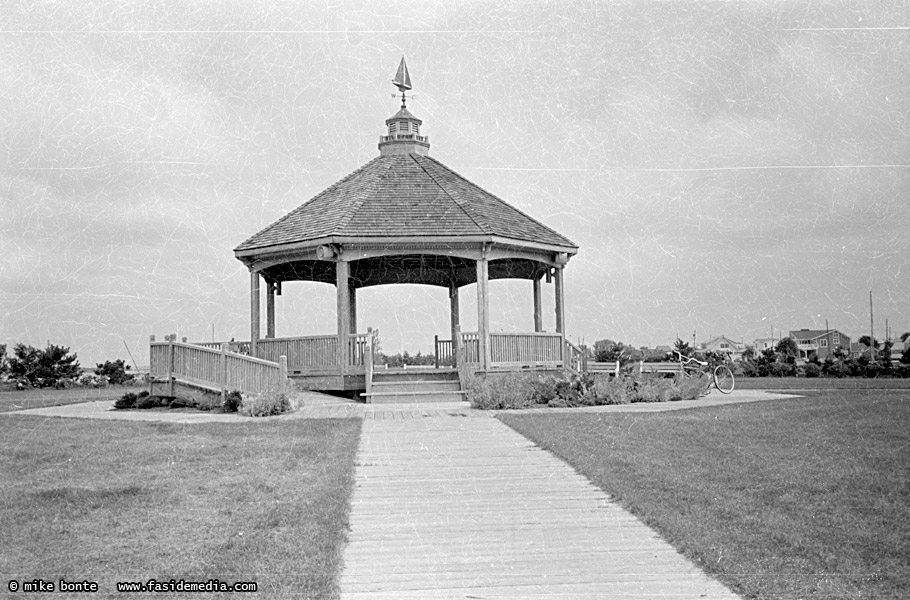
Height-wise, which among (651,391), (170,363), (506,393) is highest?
(170,363)

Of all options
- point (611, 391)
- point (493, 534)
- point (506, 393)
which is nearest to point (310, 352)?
point (506, 393)

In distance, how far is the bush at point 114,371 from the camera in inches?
1366

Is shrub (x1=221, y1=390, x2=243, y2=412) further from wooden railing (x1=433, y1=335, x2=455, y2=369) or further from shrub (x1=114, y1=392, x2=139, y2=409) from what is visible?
wooden railing (x1=433, y1=335, x2=455, y2=369)

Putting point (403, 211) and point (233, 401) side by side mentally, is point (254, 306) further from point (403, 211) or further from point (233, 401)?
point (233, 401)

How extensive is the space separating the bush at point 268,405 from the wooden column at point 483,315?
5481 mm

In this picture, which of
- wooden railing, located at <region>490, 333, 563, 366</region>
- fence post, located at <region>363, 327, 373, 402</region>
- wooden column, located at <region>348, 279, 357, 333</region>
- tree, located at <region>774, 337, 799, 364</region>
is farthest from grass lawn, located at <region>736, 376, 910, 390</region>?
fence post, located at <region>363, 327, 373, 402</region>

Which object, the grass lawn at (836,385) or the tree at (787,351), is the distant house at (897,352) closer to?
the grass lawn at (836,385)

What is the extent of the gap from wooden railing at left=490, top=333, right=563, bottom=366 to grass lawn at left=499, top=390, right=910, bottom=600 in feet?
19.1

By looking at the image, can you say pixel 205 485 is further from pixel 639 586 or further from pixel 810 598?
pixel 810 598

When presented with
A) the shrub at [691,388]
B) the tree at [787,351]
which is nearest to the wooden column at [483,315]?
the shrub at [691,388]

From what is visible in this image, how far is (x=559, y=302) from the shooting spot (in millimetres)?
23156

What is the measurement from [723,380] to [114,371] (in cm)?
2475

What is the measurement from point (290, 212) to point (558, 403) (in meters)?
10.3

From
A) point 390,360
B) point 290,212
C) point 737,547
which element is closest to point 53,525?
point 737,547
